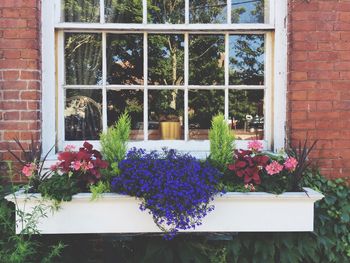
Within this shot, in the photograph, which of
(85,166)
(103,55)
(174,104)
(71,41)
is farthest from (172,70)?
(85,166)

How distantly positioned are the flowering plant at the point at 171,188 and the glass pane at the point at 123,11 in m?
1.23

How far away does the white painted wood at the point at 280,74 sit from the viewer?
370 centimetres

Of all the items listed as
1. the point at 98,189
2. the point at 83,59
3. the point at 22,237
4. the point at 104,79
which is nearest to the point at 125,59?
the point at 104,79

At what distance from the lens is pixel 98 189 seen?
120 inches

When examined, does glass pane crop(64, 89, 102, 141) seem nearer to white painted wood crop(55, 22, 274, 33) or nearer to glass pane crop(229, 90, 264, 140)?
white painted wood crop(55, 22, 274, 33)

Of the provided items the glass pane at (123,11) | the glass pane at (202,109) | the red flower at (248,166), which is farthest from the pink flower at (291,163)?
the glass pane at (123,11)

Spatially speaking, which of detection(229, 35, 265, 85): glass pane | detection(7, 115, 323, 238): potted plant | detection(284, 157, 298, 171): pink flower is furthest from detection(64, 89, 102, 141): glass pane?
detection(284, 157, 298, 171): pink flower

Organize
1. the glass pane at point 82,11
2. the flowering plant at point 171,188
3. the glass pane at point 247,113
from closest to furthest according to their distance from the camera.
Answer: the flowering plant at point 171,188 < the glass pane at point 82,11 < the glass pane at point 247,113

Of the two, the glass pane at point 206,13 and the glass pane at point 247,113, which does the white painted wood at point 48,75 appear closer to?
the glass pane at point 206,13

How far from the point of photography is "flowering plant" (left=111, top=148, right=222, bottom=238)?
2963 millimetres

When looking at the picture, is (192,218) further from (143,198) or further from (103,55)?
(103,55)

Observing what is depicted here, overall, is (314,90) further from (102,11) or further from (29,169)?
(29,169)

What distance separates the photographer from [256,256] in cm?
329

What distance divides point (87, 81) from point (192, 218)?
1461mm
